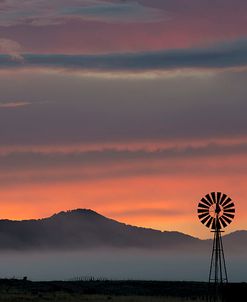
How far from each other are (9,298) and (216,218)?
19.5 metres

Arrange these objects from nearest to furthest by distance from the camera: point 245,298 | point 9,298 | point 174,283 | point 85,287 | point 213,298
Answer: point 245,298, point 9,298, point 213,298, point 85,287, point 174,283

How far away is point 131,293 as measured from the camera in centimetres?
13112

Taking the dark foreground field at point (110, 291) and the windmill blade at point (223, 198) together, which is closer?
the dark foreground field at point (110, 291)

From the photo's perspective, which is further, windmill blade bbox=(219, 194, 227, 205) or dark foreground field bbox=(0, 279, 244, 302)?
windmill blade bbox=(219, 194, 227, 205)

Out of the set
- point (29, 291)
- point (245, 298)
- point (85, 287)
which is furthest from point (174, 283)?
point (245, 298)

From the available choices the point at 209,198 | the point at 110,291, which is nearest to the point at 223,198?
the point at 209,198

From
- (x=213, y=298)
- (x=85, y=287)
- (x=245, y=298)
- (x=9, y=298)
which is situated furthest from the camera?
(x=85, y=287)

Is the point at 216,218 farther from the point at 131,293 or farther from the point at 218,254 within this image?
the point at 131,293

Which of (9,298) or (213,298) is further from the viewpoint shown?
(213,298)

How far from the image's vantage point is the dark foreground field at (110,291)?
111000 millimetres

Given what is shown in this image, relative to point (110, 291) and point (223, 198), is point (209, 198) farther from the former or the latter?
point (110, 291)

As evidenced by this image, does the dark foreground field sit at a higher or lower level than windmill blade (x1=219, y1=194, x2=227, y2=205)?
lower

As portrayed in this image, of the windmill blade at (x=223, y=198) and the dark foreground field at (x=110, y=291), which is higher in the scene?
the windmill blade at (x=223, y=198)

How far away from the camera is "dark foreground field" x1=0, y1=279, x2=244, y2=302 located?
364 ft
